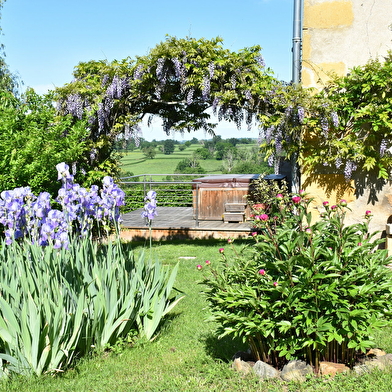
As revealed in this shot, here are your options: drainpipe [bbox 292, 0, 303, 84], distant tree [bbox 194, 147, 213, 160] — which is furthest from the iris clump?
distant tree [bbox 194, 147, 213, 160]

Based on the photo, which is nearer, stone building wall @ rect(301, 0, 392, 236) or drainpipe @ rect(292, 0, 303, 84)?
stone building wall @ rect(301, 0, 392, 236)

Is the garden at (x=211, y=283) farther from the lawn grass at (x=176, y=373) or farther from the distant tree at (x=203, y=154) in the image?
the distant tree at (x=203, y=154)

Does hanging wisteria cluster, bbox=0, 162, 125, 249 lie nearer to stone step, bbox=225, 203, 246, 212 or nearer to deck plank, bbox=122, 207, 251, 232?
deck plank, bbox=122, 207, 251, 232

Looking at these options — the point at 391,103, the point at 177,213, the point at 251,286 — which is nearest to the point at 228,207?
the point at 177,213

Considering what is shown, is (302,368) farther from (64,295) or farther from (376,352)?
(64,295)

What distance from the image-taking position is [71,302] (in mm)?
2930

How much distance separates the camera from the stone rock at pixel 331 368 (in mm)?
2652

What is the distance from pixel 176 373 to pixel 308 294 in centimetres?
104

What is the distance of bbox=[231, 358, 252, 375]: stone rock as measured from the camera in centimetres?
278

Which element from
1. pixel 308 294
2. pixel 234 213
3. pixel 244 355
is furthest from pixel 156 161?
pixel 308 294

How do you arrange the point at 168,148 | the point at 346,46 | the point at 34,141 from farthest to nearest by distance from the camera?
the point at 168,148, the point at 346,46, the point at 34,141

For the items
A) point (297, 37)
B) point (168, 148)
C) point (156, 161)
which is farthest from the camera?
point (168, 148)

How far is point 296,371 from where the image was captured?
103 inches

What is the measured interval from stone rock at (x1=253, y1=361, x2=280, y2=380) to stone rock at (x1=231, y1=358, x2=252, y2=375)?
0.07m
